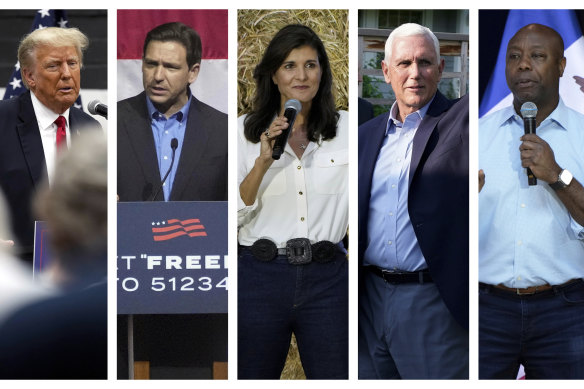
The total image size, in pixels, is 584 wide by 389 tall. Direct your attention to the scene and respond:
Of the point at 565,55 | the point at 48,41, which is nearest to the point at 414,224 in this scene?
the point at 565,55

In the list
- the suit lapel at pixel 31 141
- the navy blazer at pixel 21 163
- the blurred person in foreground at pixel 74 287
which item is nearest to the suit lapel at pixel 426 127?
the blurred person in foreground at pixel 74 287

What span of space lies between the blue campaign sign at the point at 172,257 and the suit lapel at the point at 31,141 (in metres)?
0.58

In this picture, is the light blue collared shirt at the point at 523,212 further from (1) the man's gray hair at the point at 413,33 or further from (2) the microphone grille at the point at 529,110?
(1) the man's gray hair at the point at 413,33

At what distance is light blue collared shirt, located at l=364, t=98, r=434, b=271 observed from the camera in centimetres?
551

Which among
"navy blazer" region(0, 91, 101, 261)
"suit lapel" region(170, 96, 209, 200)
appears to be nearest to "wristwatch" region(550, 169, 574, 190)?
"suit lapel" region(170, 96, 209, 200)

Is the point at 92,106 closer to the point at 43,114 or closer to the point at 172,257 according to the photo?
the point at 43,114

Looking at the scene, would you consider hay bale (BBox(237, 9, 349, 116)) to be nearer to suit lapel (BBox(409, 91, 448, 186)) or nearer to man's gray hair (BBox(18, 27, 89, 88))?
suit lapel (BBox(409, 91, 448, 186))

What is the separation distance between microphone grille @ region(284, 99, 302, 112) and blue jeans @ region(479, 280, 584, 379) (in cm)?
171

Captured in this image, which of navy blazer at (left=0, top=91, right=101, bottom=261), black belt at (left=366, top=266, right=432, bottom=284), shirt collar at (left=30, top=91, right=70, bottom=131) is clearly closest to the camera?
black belt at (left=366, top=266, right=432, bottom=284)

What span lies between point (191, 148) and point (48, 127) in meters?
0.98

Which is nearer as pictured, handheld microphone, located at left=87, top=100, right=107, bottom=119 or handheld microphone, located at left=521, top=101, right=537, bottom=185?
handheld microphone, located at left=521, top=101, right=537, bottom=185

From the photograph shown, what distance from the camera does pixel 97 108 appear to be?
5.72 meters

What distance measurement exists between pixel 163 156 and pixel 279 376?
167 centimetres
